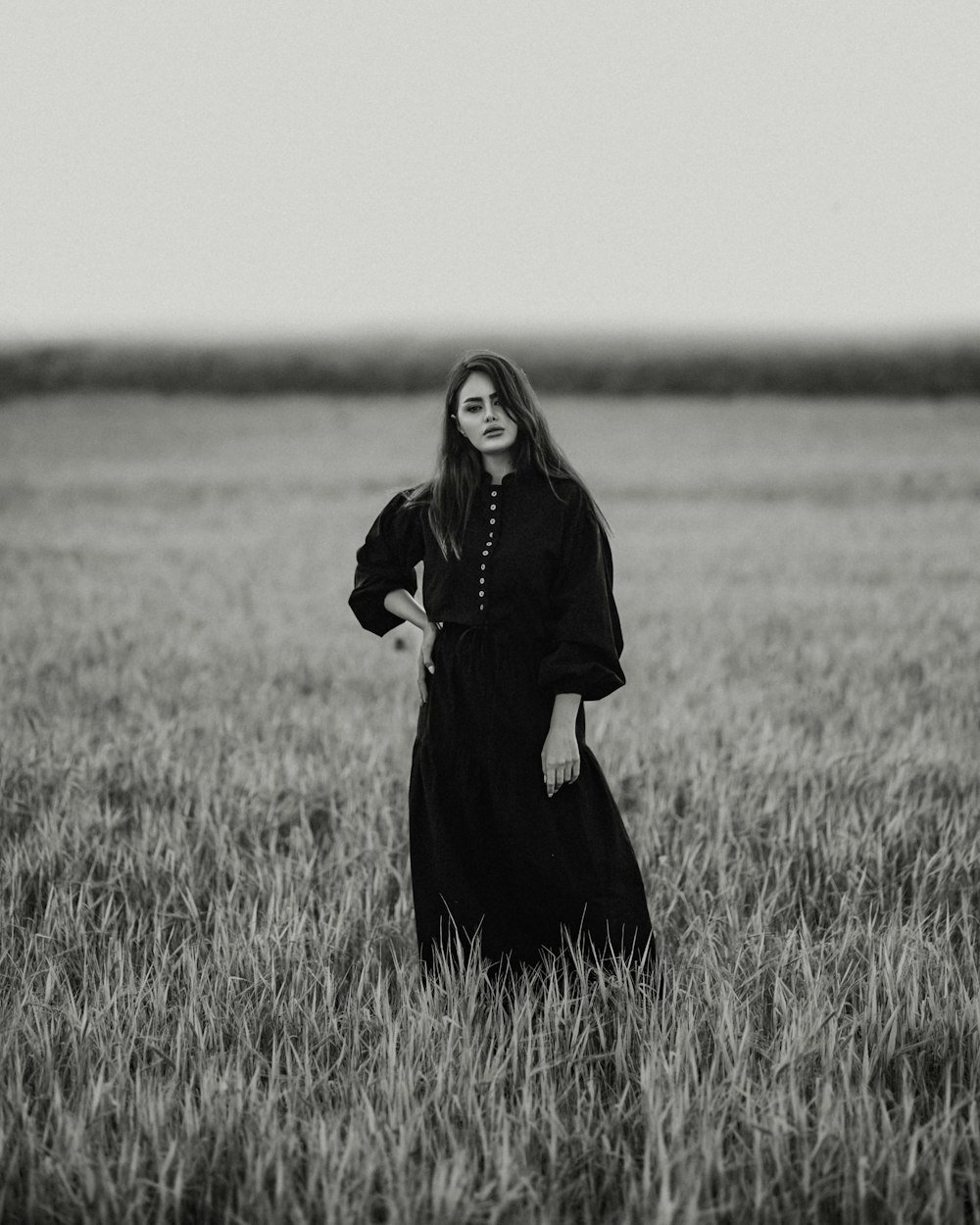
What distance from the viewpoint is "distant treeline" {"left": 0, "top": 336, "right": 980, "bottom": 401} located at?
83.4 feet

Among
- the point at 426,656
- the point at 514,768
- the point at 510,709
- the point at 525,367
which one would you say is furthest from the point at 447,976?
the point at 525,367

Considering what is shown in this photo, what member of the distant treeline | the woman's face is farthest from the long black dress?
the distant treeline

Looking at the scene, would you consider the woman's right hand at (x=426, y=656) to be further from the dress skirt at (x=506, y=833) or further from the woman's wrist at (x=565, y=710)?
the woman's wrist at (x=565, y=710)

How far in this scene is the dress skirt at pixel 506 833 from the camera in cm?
219

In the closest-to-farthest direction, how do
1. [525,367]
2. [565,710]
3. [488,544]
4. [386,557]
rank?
[565,710] → [488,544] → [386,557] → [525,367]

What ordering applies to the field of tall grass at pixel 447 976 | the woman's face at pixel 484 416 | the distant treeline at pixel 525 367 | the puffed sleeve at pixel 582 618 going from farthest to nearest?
the distant treeline at pixel 525 367
the woman's face at pixel 484 416
the puffed sleeve at pixel 582 618
the field of tall grass at pixel 447 976

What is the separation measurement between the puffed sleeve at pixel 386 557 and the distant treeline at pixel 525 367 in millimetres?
23335

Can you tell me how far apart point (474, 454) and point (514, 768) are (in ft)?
2.38

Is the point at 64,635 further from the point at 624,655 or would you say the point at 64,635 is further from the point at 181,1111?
the point at 181,1111

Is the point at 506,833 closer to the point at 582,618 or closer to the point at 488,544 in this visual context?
the point at 582,618

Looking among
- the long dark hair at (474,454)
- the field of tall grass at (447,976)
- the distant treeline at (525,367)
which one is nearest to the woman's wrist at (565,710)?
the long dark hair at (474,454)

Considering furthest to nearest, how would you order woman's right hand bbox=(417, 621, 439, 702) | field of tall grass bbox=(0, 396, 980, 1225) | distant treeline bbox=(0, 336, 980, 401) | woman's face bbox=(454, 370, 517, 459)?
1. distant treeline bbox=(0, 336, 980, 401)
2. woman's right hand bbox=(417, 621, 439, 702)
3. woman's face bbox=(454, 370, 517, 459)
4. field of tall grass bbox=(0, 396, 980, 1225)

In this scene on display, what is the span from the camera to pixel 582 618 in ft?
6.97

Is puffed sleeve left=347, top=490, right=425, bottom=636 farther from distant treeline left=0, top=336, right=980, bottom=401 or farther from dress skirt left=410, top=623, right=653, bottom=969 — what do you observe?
distant treeline left=0, top=336, right=980, bottom=401
